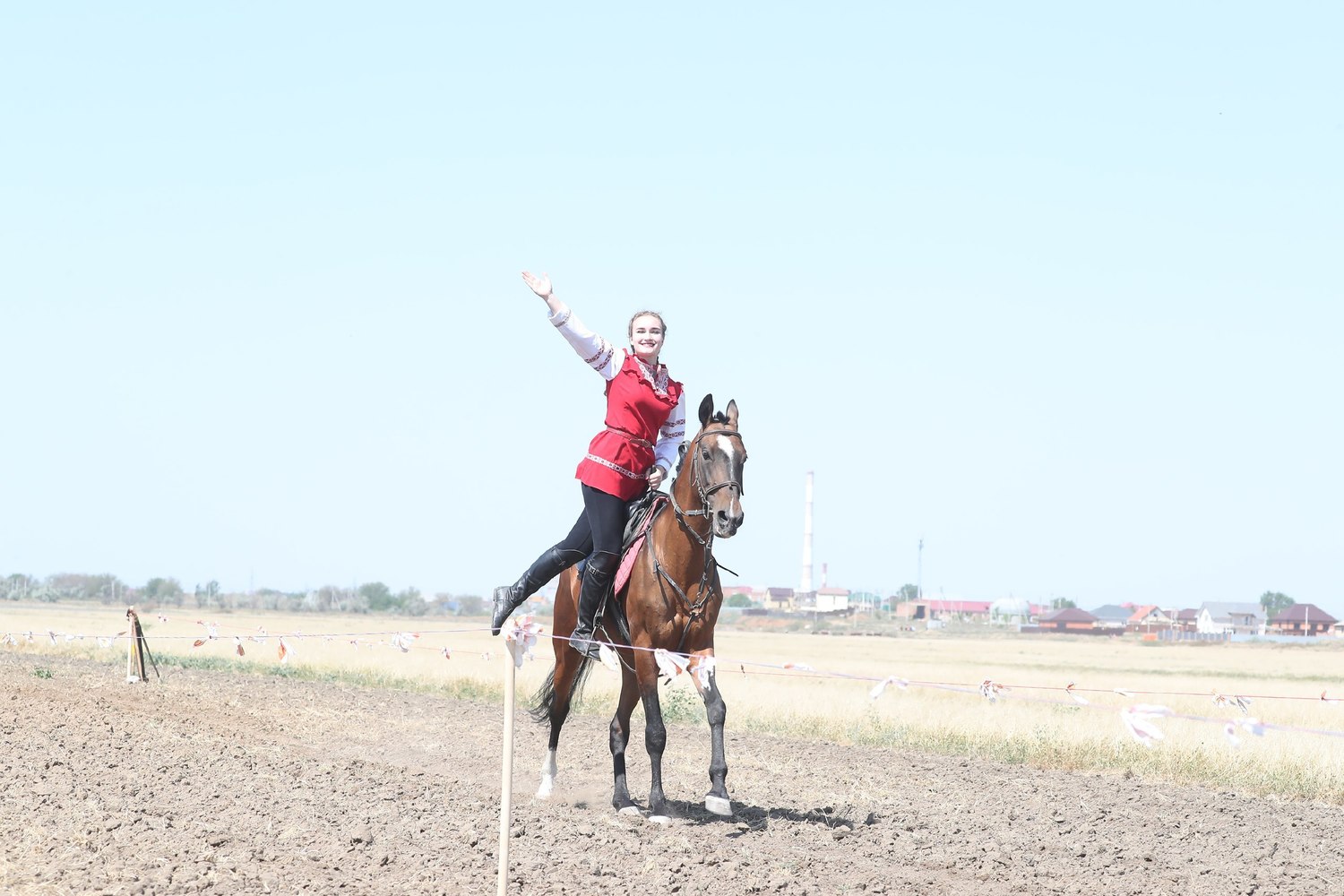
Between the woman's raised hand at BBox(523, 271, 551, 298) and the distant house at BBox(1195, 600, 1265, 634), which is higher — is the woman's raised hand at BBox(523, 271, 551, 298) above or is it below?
above

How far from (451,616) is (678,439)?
371 feet

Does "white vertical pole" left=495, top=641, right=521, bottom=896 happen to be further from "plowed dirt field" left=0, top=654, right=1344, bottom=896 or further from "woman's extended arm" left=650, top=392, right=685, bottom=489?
"woman's extended arm" left=650, top=392, right=685, bottom=489

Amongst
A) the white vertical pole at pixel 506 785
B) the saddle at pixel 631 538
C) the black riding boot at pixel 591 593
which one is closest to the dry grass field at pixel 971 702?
the saddle at pixel 631 538

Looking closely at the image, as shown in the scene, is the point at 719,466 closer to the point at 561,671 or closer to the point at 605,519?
the point at 605,519

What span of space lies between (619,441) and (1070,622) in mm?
140038

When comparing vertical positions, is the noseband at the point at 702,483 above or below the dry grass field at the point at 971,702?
above

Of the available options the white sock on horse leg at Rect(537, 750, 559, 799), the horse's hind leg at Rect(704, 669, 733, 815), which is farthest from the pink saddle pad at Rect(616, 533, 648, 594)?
the white sock on horse leg at Rect(537, 750, 559, 799)

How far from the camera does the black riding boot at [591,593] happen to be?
970 cm

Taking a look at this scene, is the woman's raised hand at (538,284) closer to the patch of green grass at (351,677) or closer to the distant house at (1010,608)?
the patch of green grass at (351,677)

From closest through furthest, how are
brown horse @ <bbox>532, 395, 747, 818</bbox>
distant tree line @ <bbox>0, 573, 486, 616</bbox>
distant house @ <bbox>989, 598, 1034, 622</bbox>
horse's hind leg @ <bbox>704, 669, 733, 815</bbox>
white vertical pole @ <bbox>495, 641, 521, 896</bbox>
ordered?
white vertical pole @ <bbox>495, 641, 521, 896</bbox> < brown horse @ <bbox>532, 395, 747, 818</bbox> < horse's hind leg @ <bbox>704, 669, 733, 815</bbox> < distant tree line @ <bbox>0, 573, 486, 616</bbox> < distant house @ <bbox>989, 598, 1034, 622</bbox>

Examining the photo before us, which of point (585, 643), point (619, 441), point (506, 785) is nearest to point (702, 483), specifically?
point (619, 441)

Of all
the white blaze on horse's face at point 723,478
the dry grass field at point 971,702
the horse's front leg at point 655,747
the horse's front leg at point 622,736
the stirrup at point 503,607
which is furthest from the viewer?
the dry grass field at point 971,702

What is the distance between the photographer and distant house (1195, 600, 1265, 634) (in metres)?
150

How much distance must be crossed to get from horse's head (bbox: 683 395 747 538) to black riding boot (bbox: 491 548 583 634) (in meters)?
1.59
